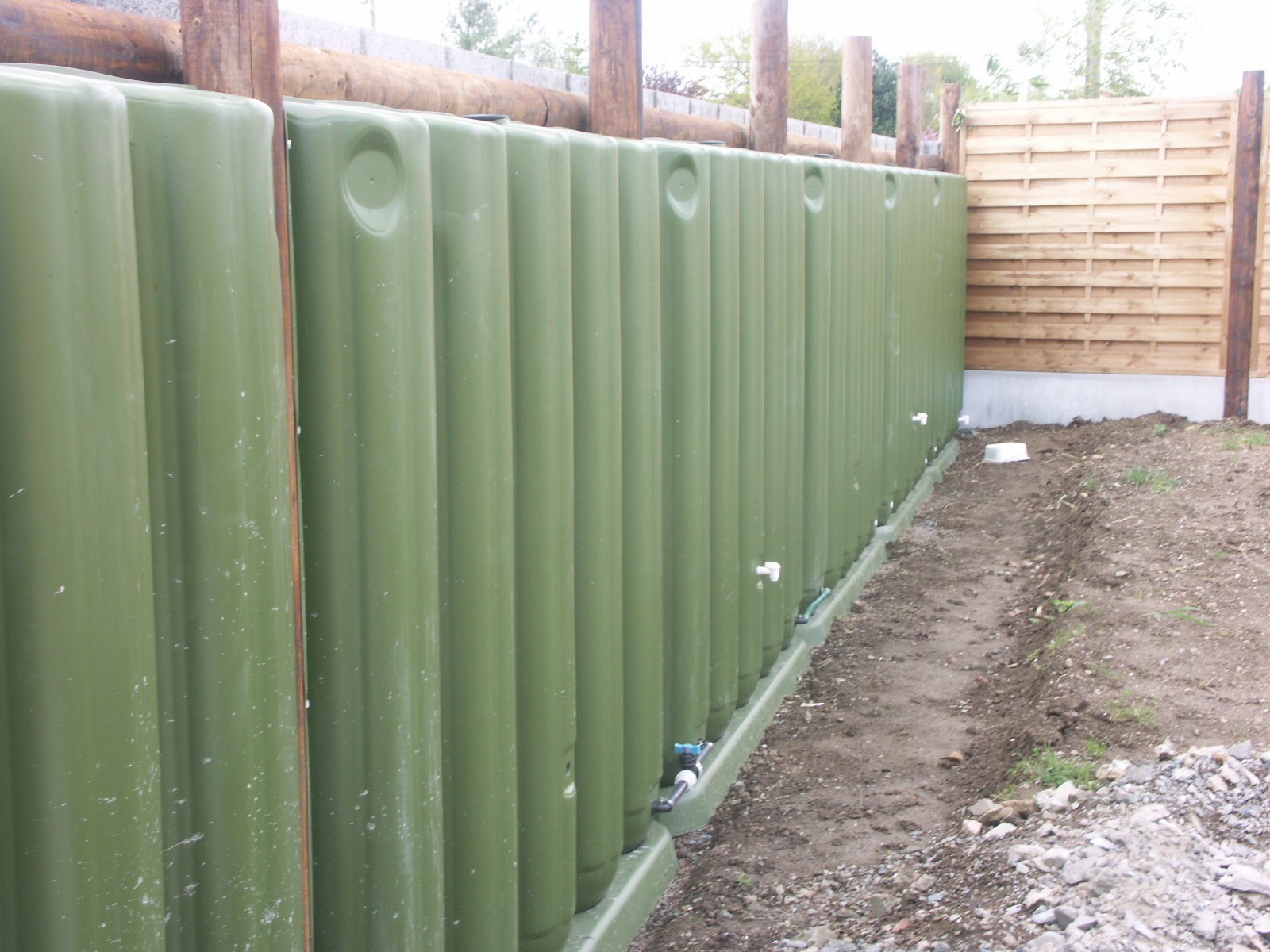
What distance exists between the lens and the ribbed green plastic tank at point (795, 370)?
13.4ft

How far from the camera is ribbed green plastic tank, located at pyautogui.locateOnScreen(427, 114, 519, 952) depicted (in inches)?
74.5

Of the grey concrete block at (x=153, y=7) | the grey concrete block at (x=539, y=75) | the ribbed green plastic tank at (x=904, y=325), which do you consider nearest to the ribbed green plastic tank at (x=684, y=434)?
the grey concrete block at (x=153, y=7)

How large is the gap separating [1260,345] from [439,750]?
9036 mm

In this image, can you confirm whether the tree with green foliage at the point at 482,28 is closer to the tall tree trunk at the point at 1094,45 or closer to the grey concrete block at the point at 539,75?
the tall tree trunk at the point at 1094,45

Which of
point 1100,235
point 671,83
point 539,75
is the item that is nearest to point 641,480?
point 539,75

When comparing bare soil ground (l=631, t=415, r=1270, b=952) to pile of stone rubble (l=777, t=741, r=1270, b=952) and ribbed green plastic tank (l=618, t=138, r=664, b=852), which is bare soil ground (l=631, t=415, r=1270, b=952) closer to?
pile of stone rubble (l=777, t=741, r=1270, b=952)

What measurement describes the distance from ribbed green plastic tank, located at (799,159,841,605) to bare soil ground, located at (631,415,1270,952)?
1.54ft

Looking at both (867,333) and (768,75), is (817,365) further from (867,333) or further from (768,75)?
(768,75)

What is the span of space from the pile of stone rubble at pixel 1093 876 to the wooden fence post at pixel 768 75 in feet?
9.04

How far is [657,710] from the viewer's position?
292 cm

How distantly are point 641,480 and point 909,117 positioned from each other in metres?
6.78

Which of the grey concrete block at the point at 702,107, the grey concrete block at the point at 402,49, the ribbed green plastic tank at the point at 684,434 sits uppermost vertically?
the grey concrete block at the point at 702,107

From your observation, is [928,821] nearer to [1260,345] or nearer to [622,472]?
[622,472]

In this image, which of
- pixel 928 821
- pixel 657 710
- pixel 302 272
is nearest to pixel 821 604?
pixel 928 821
